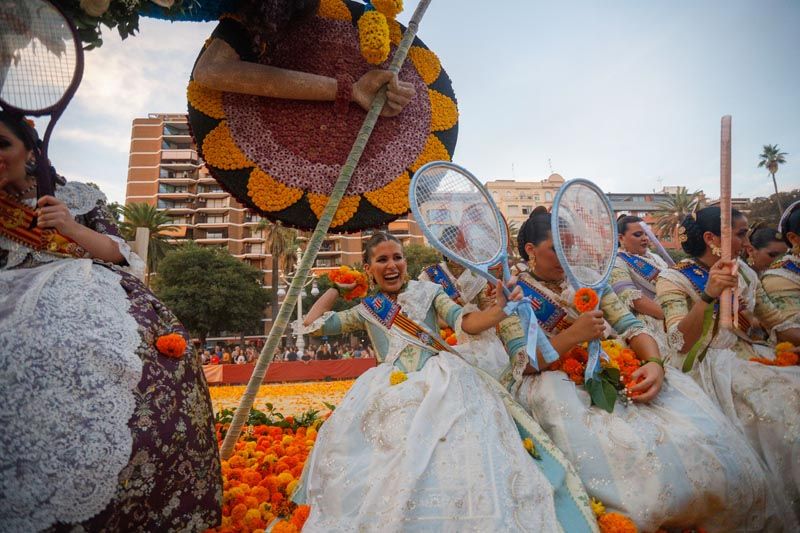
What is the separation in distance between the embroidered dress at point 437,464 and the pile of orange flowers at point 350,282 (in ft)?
2.35

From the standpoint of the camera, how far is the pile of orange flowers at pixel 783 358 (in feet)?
9.66

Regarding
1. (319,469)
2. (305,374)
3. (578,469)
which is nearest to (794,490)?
(578,469)

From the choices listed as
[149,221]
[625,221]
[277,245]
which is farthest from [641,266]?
[149,221]

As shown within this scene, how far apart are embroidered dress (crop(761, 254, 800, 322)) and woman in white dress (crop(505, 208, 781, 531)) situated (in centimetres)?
121

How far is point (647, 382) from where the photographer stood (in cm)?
256

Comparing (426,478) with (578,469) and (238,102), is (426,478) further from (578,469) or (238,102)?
(238,102)

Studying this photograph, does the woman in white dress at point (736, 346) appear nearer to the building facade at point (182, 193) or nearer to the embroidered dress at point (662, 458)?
the embroidered dress at point (662, 458)

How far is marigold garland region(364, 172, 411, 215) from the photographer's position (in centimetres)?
278

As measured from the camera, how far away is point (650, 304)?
4.25 meters

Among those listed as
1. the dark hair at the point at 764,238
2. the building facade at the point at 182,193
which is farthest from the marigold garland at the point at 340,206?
the building facade at the point at 182,193

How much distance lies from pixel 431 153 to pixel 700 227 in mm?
2166

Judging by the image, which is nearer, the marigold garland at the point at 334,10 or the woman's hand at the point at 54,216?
the woman's hand at the point at 54,216

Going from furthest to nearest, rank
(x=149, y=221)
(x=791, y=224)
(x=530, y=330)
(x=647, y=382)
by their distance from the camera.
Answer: (x=149, y=221)
(x=791, y=224)
(x=647, y=382)
(x=530, y=330)

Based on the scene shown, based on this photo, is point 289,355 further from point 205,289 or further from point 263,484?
point 263,484
